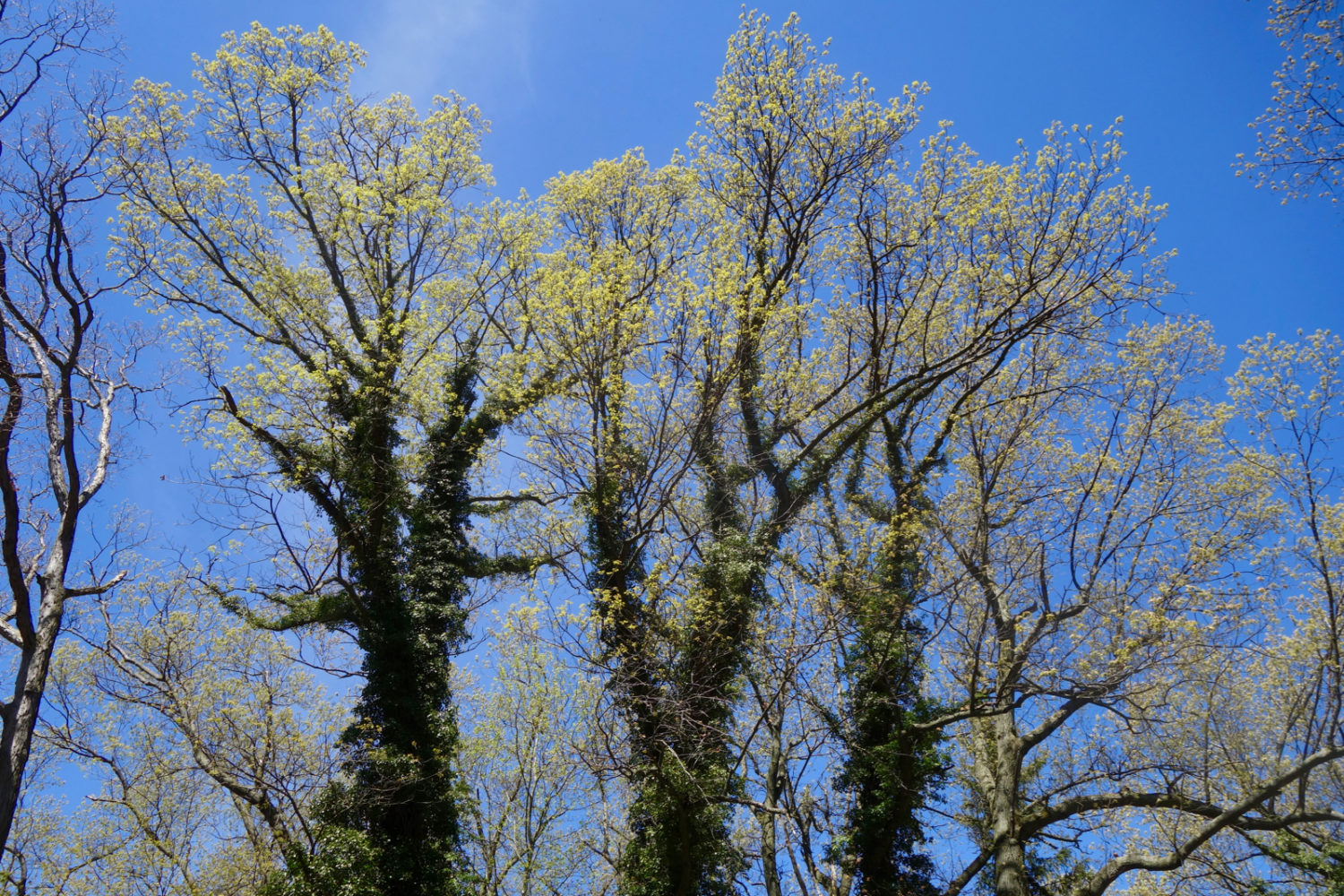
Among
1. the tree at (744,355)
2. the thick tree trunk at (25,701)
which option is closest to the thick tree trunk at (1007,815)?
the tree at (744,355)

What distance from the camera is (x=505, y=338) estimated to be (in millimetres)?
16516

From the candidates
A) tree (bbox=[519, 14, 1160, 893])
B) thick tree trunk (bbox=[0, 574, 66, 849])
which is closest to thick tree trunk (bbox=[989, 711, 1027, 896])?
tree (bbox=[519, 14, 1160, 893])

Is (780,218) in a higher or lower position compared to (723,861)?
higher

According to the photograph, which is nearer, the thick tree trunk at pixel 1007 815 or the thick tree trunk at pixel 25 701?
the thick tree trunk at pixel 25 701

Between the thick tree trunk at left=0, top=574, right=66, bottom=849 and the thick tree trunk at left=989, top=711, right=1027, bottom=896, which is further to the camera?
the thick tree trunk at left=989, top=711, right=1027, bottom=896

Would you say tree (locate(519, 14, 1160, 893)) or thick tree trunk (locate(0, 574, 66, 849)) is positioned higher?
tree (locate(519, 14, 1160, 893))

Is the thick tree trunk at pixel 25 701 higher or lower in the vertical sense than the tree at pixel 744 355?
lower

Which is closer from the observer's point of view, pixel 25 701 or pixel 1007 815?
pixel 25 701

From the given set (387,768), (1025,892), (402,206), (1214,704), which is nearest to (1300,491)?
(1214,704)

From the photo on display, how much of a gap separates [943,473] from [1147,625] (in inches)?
182

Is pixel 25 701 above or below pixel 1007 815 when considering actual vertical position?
below

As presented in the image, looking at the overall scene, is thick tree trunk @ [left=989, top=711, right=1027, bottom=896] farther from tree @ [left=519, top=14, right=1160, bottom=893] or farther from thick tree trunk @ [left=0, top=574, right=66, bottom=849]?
thick tree trunk @ [left=0, top=574, right=66, bottom=849]

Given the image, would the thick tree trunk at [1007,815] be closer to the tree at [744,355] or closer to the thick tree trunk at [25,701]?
the tree at [744,355]

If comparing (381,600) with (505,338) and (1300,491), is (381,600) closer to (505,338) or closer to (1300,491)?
(505,338)
